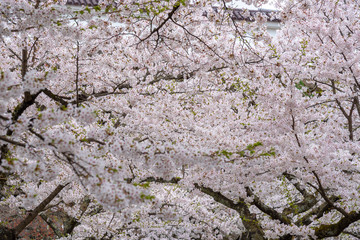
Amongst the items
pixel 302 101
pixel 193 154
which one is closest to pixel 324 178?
pixel 302 101

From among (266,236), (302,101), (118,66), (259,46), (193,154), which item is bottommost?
(266,236)

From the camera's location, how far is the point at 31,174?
8.82 ft

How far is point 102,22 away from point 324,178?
13.7 ft

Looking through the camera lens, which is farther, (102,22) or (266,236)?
(266,236)

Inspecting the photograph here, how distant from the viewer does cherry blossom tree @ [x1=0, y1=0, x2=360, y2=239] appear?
9.41 feet

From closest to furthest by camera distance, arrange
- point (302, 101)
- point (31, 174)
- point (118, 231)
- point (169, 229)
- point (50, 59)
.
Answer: point (31, 174)
point (302, 101)
point (50, 59)
point (118, 231)
point (169, 229)

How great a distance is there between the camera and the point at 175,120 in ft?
24.8

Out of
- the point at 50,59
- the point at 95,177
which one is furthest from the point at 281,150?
the point at 50,59

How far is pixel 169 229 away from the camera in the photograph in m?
9.28

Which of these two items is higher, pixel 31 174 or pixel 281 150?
pixel 281 150

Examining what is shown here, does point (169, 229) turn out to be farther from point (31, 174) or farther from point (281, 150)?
point (31, 174)

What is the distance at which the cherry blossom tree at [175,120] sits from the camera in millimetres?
2868

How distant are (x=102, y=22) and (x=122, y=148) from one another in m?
2.78

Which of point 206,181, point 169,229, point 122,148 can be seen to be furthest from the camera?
point 169,229
